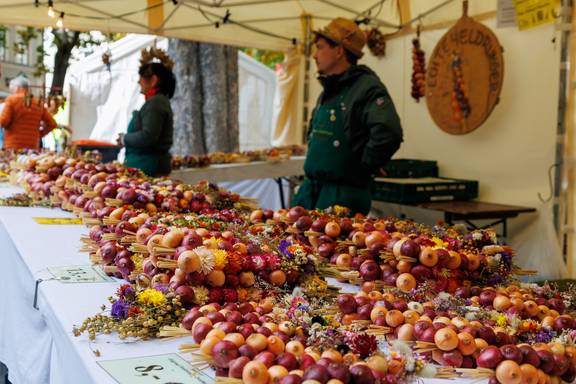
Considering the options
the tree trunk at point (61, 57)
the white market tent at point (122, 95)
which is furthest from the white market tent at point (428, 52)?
the tree trunk at point (61, 57)

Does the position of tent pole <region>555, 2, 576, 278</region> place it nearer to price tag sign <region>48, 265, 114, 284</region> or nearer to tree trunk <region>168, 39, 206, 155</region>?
price tag sign <region>48, 265, 114, 284</region>

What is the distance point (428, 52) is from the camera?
222 inches

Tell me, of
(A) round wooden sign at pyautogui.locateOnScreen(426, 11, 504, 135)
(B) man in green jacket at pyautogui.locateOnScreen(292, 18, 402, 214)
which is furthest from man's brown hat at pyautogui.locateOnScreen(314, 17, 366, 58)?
(A) round wooden sign at pyautogui.locateOnScreen(426, 11, 504, 135)

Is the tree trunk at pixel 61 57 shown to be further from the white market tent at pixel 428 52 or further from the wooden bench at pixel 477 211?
the wooden bench at pixel 477 211

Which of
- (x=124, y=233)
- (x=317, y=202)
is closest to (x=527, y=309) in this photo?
(x=124, y=233)

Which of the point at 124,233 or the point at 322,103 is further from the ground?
the point at 322,103

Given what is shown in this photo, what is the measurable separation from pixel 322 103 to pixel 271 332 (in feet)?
8.47

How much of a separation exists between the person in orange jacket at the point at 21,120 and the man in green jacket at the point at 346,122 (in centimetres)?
372

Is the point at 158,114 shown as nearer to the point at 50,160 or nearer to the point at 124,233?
the point at 50,160

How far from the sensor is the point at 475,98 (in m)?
5.09

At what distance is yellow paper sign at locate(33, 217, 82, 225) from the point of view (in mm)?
2865

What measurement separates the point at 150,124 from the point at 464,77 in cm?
256

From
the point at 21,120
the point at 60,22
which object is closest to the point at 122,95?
the point at 21,120

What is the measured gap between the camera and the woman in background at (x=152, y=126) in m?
4.61
